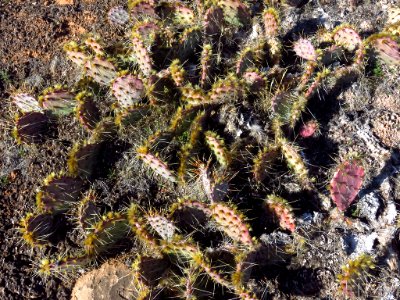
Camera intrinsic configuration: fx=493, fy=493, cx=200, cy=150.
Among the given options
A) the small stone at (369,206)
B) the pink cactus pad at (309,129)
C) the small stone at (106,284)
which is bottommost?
the small stone at (106,284)

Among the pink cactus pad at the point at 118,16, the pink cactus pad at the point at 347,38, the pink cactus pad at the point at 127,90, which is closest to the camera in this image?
the pink cactus pad at the point at 127,90

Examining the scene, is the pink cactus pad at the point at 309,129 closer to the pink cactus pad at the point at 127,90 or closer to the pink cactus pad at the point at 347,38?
the pink cactus pad at the point at 347,38

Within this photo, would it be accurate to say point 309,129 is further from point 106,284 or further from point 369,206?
point 106,284

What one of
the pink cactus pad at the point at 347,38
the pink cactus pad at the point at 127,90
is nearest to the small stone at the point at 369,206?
the pink cactus pad at the point at 347,38

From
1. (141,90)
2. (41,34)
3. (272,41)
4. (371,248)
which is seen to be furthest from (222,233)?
(41,34)

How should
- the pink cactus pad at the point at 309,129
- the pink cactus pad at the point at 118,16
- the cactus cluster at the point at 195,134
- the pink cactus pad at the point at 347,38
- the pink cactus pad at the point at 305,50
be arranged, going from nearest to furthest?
the cactus cluster at the point at 195,134 < the pink cactus pad at the point at 309,129 < the pink cactus pad at the point at 305,50 < the pink cactus pad at the point at 347,38 < the pink cactus pad at the point at 118,16

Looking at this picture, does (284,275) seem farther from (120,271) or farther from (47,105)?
(47,105)

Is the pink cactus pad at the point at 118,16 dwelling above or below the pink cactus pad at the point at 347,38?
below

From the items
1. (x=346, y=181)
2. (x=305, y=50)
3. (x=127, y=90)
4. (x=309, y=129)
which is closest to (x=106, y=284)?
(x=127, y=90)

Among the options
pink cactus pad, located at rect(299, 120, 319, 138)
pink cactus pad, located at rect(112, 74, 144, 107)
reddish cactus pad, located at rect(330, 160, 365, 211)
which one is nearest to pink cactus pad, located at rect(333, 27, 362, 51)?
pink cactus pad, located at rect(299, 120, 319, 138)
